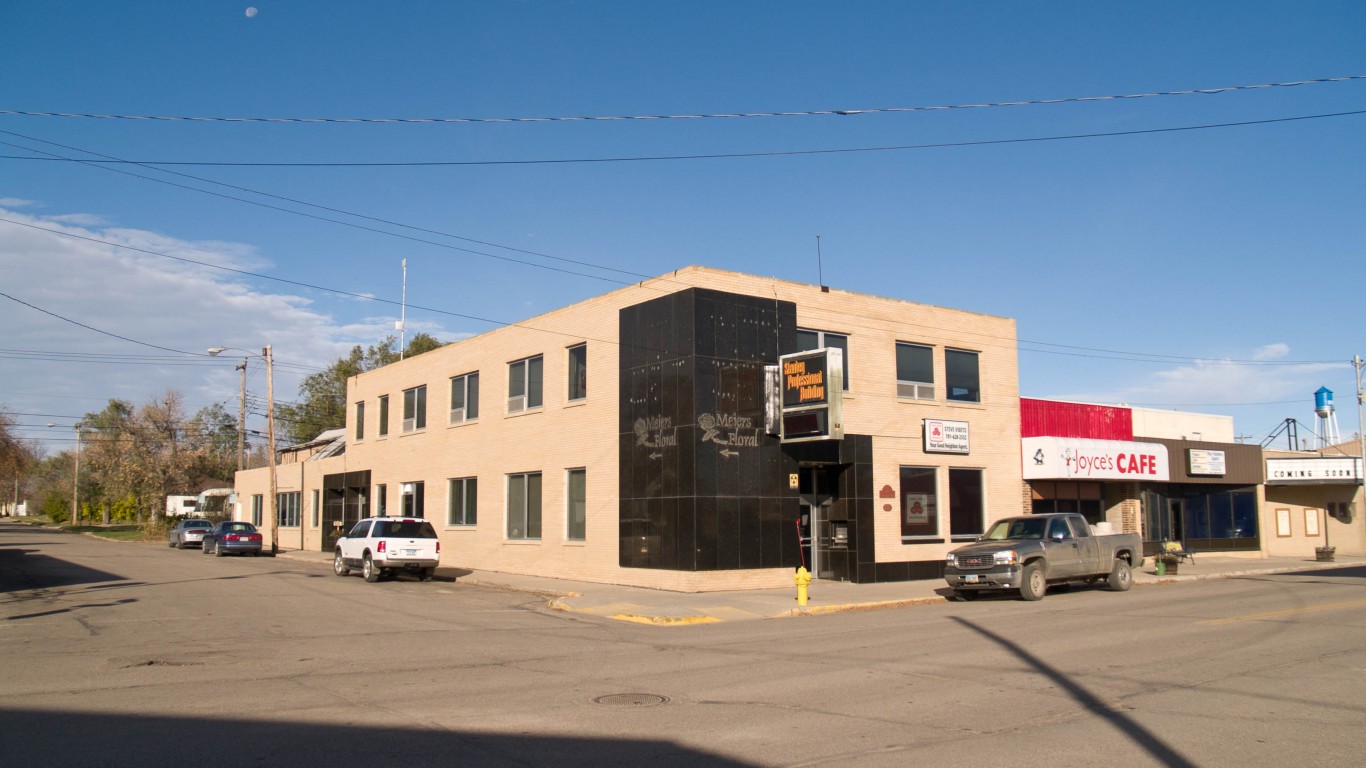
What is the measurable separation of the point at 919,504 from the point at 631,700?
19.1 meters

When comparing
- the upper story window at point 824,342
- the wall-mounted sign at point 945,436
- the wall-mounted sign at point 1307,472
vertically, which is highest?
the upper story window at point 824,342

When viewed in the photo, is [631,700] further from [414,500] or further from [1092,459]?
[414,500]

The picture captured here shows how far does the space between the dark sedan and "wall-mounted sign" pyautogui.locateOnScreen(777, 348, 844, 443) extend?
28.9 metres

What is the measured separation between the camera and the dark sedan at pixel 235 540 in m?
42.3

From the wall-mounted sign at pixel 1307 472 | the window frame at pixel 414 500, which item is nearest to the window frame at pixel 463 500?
the window frame at pixel 414 500

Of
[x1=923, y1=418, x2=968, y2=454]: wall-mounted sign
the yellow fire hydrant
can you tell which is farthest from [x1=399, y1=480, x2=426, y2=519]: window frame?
the yellow fire hydrant

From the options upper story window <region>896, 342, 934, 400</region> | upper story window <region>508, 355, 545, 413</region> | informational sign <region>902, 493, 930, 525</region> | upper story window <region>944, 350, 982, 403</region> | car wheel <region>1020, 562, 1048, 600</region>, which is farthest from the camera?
upper story window <region>508, 355, 545, 413</region>

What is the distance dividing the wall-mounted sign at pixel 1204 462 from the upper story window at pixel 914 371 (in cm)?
1394

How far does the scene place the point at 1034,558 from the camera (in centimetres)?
2091

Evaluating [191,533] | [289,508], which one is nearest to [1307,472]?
[289,508]

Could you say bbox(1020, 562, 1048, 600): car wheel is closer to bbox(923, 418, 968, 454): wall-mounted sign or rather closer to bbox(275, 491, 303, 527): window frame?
bbox(923, 418, 968, 454): wall-mounted sign

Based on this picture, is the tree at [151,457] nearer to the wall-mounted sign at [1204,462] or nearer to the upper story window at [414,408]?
the upper story window at [414,408]

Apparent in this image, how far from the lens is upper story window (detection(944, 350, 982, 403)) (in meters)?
29.1

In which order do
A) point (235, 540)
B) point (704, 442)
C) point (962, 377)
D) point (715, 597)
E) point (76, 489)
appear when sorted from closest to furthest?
point (715, 597) → point (704, 442) → point (962, 377) → point (235, 540) → point (76, 489)
